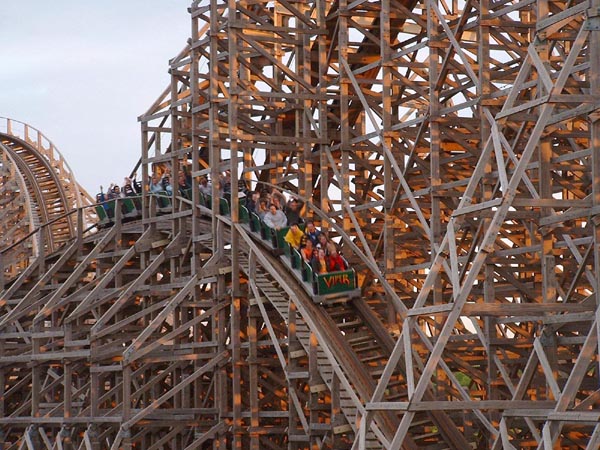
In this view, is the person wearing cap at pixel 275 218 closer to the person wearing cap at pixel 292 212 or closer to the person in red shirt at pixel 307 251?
the person wearing cap at pixel 292 212

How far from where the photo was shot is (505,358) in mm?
27000

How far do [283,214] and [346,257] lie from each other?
164cm

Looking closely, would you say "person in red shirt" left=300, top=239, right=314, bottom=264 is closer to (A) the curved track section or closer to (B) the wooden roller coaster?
(B) the wooden roller coaster

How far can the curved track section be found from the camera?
5366cm

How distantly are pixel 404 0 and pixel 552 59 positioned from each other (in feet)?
12.9

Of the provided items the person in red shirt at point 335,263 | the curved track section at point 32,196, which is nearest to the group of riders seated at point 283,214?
the person in red shirt at point 335,263

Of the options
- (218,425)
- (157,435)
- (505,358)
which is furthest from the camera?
(157,435)

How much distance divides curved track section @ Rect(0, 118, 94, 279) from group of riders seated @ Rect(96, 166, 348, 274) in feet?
60.6

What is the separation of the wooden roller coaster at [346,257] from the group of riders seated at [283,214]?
336mm

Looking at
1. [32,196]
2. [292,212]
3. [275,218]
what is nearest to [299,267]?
[275,218]

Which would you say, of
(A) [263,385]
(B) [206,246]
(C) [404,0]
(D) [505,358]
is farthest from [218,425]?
(C) [404,0]

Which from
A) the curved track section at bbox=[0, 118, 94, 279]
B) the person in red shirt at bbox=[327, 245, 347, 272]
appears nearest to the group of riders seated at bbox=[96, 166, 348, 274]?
the person in red shirt at bbox=[327, 245, 347, 272]

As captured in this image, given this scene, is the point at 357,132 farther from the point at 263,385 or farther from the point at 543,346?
the point at 543,346

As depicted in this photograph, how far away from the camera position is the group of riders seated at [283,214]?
93.0 feet
